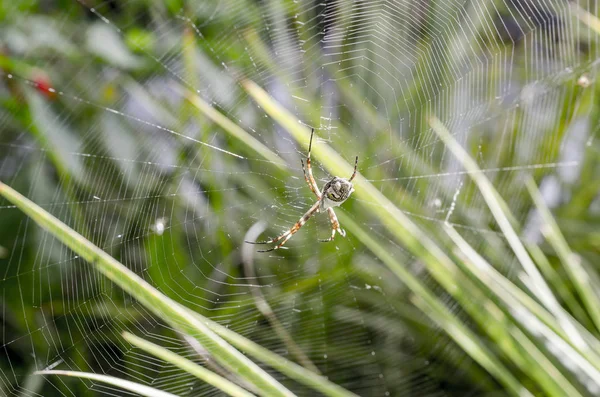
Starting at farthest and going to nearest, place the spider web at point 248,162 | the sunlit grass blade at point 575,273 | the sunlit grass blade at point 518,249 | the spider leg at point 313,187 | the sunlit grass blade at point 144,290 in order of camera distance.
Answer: the spider leg at point 313,187 < the spider web at point 248,162 < the sunlit grass blade at point 575,273 < the sunlit grass blade at point 518,249 < the sunlit grass blade at point 144,290

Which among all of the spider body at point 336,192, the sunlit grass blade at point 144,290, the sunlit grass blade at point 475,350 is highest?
the spider body at point 336,192

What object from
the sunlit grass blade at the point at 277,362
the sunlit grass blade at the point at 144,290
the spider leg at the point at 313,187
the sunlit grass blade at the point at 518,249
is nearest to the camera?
the sunlit grass blade at the point at 144,290

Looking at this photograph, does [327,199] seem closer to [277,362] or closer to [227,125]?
[227,125]

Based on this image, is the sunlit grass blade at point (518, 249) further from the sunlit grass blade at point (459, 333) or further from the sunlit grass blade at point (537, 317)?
the sunlit grass blade at point (459, 333)

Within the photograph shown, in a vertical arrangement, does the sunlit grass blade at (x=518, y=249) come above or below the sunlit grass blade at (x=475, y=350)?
above

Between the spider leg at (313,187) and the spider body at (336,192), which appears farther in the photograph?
the spider leg at (313,187)

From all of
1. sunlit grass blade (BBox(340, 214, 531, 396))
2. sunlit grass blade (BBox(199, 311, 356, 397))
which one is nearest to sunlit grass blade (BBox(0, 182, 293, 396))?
sunlit grass blade (BBox(199, 311, 356, 397))

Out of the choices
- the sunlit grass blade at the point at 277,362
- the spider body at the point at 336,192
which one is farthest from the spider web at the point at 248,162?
the sunlit grass blade at the point at 277,362
